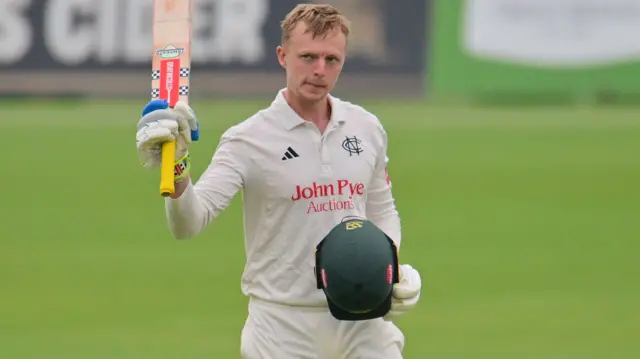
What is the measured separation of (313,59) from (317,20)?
14 cm

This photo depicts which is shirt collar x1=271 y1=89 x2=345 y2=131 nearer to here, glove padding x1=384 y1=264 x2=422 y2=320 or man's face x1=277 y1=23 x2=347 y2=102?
man's face x1=277 y1=23 x2=347 y2=102

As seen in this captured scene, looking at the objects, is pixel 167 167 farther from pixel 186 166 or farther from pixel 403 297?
pixel 403 297

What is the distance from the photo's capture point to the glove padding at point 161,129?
4984 mm

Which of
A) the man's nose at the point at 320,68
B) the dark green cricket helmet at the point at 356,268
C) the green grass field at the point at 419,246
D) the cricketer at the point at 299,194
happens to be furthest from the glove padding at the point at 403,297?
the green grass field at the point at 419,246

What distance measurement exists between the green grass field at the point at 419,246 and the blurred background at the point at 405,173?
0.03 meters

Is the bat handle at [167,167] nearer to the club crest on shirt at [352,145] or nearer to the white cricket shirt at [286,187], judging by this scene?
the white cricket shirt at [286,187]

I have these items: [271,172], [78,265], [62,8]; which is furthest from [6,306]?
[62,8]

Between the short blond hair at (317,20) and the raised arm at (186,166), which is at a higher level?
the short blond hair at (317,20)

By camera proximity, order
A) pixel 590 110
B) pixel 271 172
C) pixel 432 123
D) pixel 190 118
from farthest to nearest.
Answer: pixel 590 110
pixel 432 123
pixel 271 172
pixel 190 118

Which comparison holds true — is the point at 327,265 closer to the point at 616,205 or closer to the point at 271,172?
the point at 271,172

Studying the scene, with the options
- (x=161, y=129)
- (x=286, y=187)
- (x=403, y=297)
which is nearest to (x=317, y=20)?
(x=286, y=187)

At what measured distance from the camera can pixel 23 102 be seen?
939 inches

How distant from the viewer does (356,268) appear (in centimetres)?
523

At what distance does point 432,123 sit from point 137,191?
6428mm
